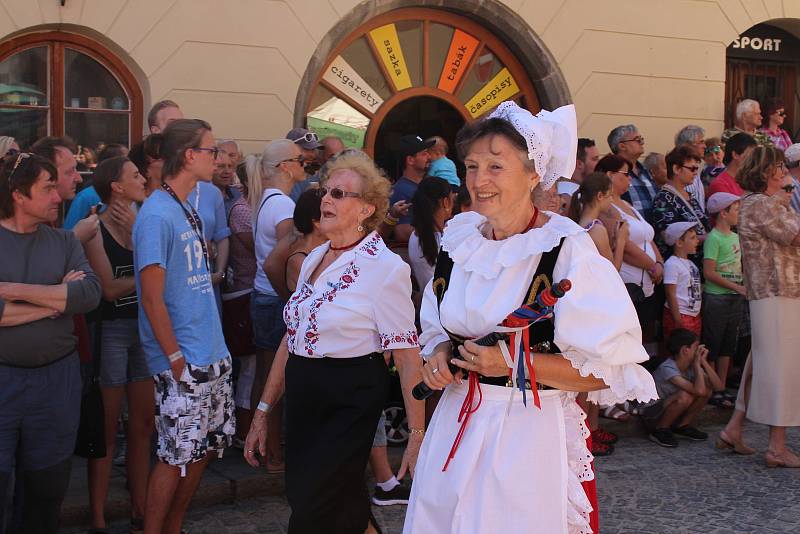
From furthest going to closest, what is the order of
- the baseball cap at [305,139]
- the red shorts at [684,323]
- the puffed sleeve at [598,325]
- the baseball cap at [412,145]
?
the red shorts at [684,323]
the baseball cap at [412,145]
the baseball cap at [305,139]
the puffed sleeve at [598,325]

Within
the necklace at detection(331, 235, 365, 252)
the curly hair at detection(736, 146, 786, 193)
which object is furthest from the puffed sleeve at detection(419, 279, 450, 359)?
the curly hair at detection(736, 146, 786, 193)

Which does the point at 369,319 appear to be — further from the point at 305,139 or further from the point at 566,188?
the point at 566,188

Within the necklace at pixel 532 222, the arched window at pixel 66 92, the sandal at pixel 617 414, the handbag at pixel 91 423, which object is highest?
the arched window at pixel 66 92

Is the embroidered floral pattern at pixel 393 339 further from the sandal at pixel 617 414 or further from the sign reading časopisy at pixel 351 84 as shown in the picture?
the sign reading časopisy at pixel 351 84

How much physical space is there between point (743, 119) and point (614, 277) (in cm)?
875

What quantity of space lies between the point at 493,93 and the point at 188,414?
6.79m

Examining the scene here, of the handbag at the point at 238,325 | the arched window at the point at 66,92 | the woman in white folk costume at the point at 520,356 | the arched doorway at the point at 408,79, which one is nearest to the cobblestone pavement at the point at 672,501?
the handbag at the point at 238,325

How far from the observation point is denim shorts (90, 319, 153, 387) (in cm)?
535

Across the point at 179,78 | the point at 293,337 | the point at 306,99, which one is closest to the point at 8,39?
the point at 179,78

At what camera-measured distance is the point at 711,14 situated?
1159 centimetres

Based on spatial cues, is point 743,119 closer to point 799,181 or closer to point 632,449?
point 799,181

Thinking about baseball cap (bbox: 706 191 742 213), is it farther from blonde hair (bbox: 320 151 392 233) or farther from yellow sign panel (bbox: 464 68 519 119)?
blonde hair (bbox: 320 151 392 233)

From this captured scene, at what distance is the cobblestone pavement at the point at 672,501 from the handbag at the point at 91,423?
2.33 feet

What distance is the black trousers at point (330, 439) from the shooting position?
418 centimetres
